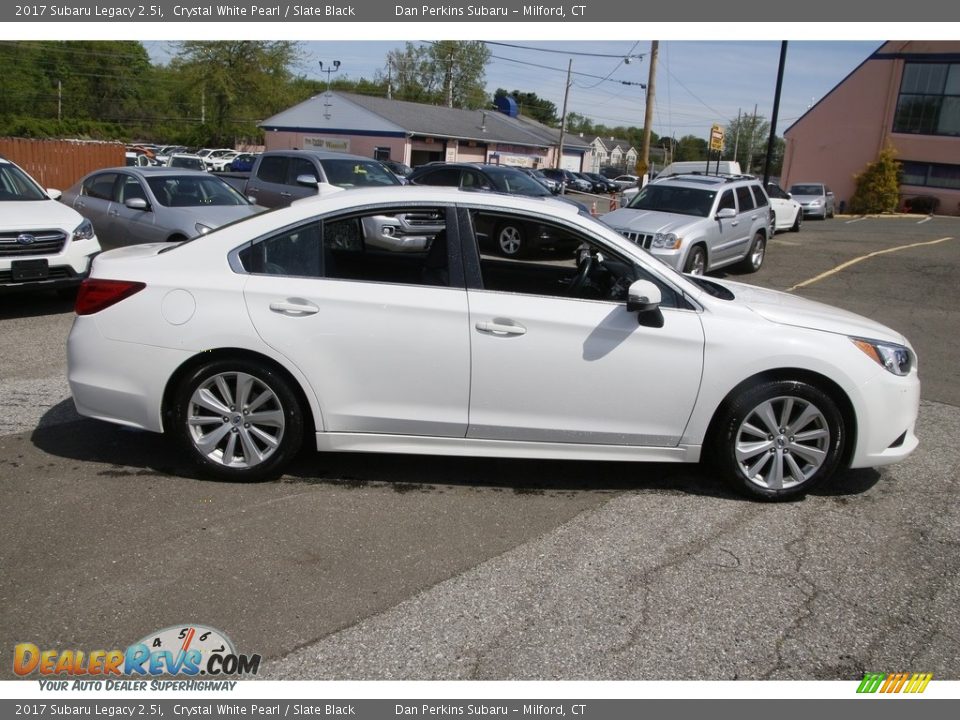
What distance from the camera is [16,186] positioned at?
9.47 metres

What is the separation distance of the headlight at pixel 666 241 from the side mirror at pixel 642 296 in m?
8.21

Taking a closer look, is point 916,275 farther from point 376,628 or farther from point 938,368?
point 376,628

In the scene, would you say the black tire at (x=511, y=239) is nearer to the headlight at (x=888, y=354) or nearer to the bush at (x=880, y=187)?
the headlight at (x=888, y=354)

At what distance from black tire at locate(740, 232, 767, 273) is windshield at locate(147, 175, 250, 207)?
9032mm

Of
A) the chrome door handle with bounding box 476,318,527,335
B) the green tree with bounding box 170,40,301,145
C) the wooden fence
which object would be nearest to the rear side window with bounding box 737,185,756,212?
the chrome door handle with bounding box 476,318,527,335

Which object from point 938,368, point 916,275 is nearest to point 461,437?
point 938,368

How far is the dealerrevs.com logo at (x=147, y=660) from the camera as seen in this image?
10.0ft

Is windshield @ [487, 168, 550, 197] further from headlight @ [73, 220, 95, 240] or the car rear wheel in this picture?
the car rear wheel

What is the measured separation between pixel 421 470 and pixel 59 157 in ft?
80.3

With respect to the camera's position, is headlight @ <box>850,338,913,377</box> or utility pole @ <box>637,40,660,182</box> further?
utility pole @ <box>637,40,660,182</box>

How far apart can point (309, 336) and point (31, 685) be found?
212 cm

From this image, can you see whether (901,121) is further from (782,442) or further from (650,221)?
(782,442)

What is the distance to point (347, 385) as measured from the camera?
4527mm

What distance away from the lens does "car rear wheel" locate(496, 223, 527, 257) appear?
4.98 metres
